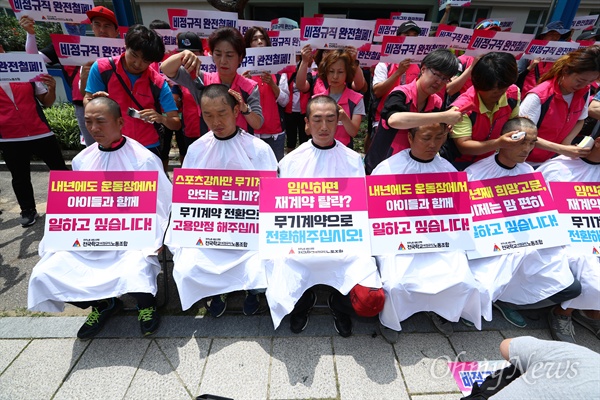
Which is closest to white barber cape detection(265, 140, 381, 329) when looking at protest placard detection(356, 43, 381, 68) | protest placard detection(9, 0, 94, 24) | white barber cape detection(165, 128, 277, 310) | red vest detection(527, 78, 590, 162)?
white barber cape detection(165, 128, 277, 310)

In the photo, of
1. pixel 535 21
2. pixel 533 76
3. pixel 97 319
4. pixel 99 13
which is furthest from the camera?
pixel 535 21

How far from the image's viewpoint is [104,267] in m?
2.56

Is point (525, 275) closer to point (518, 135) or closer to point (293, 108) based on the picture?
point (518, 135)

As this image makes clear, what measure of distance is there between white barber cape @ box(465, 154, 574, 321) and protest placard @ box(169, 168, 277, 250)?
199 centimetres

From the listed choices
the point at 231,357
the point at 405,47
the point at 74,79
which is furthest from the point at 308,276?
the point at 74,79

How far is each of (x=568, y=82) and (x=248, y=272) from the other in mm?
3485

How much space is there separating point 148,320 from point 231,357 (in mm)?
836

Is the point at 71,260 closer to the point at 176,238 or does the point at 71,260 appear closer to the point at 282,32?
the point at 176,238

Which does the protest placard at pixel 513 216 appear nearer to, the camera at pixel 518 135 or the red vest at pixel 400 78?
the camera at pixel 518 135

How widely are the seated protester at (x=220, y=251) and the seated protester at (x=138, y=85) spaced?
2.73ft

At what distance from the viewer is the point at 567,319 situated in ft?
9.02

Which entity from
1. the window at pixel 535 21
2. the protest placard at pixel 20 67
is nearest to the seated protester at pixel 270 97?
the protest placard at pixel 20 67

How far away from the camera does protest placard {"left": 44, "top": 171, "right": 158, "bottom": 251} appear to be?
2.56 meters

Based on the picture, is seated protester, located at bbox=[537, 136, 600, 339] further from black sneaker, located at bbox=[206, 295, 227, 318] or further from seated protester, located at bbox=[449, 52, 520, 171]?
black sneaker, located at bbox=[206, 295, 227, 318]
